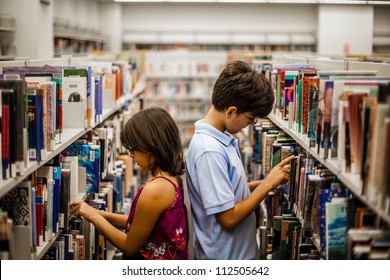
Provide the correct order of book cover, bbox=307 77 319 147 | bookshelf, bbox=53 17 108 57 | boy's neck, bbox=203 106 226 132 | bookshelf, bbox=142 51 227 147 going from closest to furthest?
boy's neck, bbox=203 106 226 132
book cover, bbox=307 77 319 147
bookshelf, bbox=142 51 227 147
bookshelf, bbox=53 17 108 57

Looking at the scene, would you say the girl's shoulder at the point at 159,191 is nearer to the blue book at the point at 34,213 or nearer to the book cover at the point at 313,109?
the blue book at the point at 34,213

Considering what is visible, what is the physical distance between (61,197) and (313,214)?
1137 mm

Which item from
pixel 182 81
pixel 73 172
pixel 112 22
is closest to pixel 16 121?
pixel 73 172

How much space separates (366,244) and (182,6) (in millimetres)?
12578

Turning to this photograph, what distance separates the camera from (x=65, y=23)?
10.4 m

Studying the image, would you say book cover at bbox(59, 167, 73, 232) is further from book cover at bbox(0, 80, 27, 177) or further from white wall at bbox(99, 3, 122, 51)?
white wall at bbox(99, 3, 122, 51)

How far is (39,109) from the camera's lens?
2.09 meters

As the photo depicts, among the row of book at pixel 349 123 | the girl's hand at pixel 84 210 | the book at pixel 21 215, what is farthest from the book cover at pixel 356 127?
the book at pixel 21 215

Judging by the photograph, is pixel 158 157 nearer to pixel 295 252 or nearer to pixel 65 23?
pixel 295 252

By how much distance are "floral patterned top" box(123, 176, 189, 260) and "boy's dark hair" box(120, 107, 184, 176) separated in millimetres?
73

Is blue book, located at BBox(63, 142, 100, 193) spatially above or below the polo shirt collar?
below

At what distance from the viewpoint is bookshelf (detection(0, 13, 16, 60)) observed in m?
7.62

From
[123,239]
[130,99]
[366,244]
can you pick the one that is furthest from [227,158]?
[130,99]

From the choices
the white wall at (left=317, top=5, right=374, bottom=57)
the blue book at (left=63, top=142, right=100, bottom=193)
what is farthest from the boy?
the white wall at (left=317, top=5, right=374, bottom=57)
